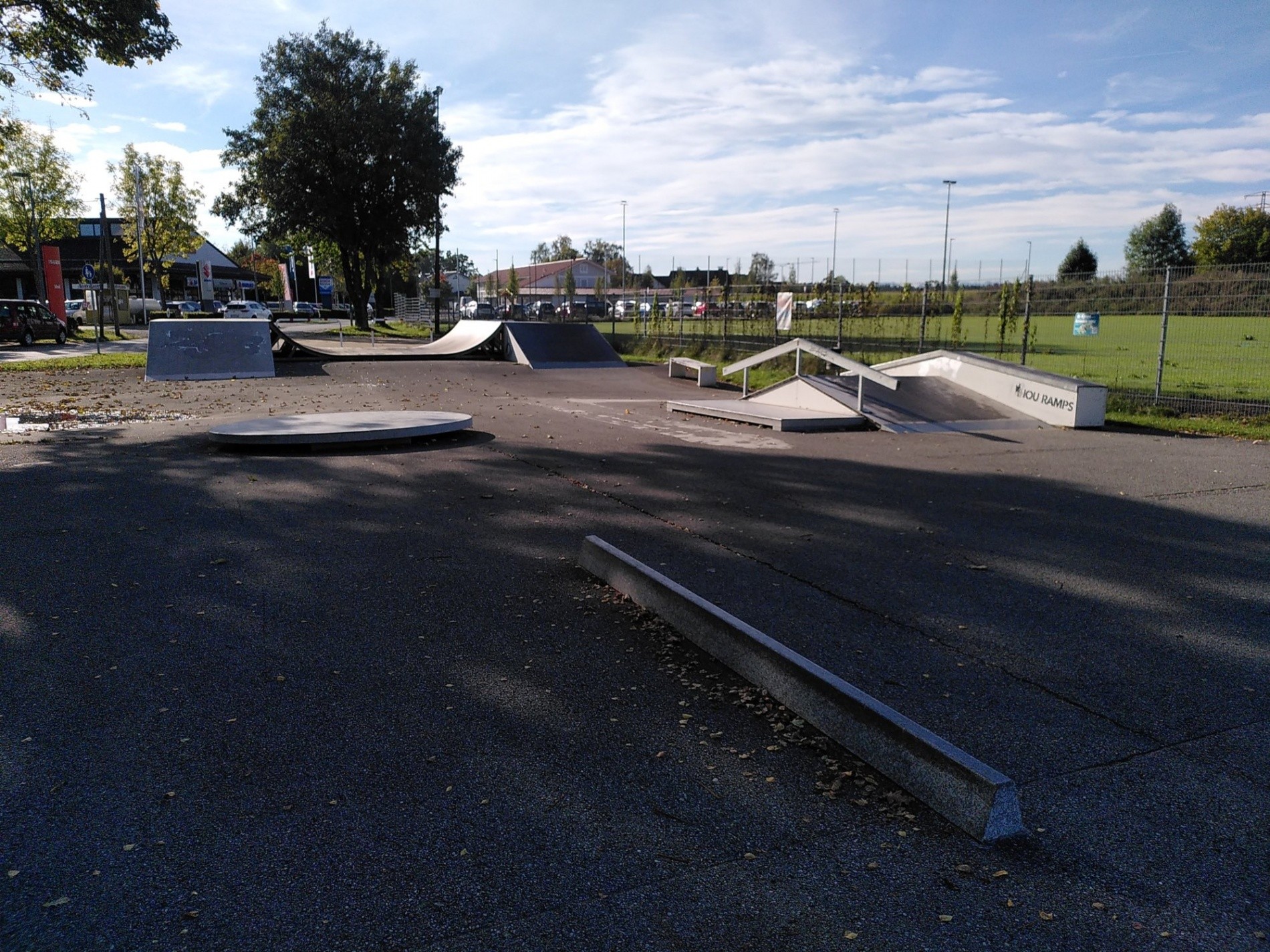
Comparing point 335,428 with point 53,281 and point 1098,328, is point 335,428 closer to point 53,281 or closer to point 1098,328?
point 1098,328

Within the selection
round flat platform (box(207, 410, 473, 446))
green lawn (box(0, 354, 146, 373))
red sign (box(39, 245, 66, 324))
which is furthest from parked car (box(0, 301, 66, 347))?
round flat platform (box(207, 410, 473, 446))

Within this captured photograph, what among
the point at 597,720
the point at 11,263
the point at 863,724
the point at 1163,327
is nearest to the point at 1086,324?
the point at 1163,327

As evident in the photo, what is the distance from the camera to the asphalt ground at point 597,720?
8.45 ft

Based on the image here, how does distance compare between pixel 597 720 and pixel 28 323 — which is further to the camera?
pixel 28 323

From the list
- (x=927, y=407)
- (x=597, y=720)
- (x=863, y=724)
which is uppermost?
(x=927, y=407)

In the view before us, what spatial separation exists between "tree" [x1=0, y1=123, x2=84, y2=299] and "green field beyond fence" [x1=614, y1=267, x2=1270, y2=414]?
36503 millimetres

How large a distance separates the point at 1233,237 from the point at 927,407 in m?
57.7

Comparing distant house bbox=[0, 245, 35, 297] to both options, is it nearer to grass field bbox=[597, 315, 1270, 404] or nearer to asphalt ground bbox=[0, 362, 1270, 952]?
grass field bbox=[597, 315, 1270, 404]

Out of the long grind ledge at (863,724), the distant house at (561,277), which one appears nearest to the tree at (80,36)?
the long grind ledge at (863,724)

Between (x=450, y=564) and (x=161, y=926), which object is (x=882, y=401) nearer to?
(x=450, y=564)

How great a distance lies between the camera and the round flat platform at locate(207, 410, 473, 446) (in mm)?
10375

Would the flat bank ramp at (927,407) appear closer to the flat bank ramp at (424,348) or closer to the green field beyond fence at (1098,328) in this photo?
the green field beyond fence at (1098,328)

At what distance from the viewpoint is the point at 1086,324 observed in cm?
1520

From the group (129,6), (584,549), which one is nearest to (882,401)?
(584,549)
